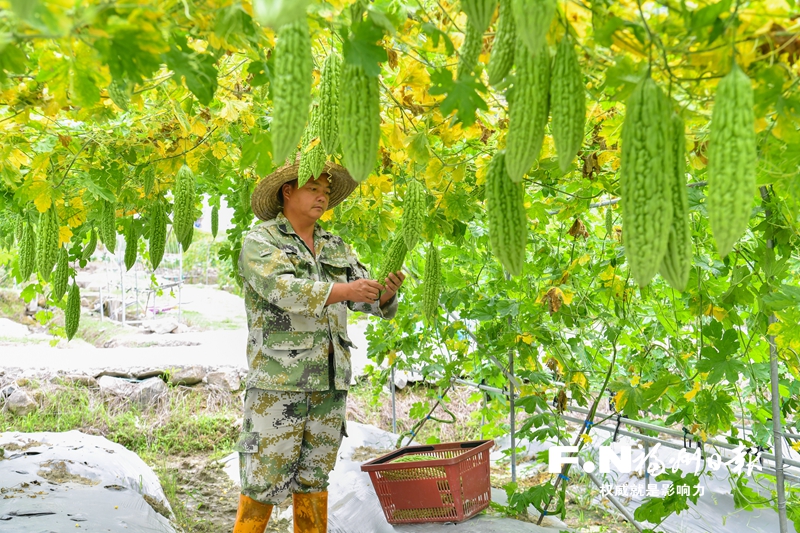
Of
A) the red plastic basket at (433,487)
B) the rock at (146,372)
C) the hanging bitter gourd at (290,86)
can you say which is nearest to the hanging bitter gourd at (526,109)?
the hanging bitter gourd at (290,86)

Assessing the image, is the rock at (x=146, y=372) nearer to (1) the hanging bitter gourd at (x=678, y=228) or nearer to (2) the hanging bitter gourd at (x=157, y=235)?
(2) the hanging bitter gourd at (x=157, y=235)

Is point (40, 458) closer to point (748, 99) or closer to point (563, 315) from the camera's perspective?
point (563, 315)

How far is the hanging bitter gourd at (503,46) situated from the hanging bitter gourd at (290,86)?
0.32 m

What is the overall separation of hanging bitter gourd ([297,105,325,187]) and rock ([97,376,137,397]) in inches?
229

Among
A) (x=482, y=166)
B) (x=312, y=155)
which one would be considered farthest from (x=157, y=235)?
(x=482, y=166)

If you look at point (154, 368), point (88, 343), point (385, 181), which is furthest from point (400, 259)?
point (88, 343)

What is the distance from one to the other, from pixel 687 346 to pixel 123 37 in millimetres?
3306

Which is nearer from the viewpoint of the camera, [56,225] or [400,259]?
[400,259]

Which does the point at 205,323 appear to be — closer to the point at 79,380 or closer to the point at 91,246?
the point at 79,380

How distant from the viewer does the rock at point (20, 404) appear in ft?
22.3

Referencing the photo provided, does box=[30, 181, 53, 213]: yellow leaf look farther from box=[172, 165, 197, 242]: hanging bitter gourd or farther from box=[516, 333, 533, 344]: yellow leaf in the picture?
box=[516, 333, 533, 344]: yellow leaf

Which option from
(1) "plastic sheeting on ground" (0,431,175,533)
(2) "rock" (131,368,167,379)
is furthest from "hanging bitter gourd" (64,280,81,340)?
(2) "rock" (131,368,167,379)

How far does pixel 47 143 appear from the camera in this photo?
9.21 ft

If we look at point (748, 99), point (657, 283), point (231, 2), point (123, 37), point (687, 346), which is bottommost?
point (687, 346)
